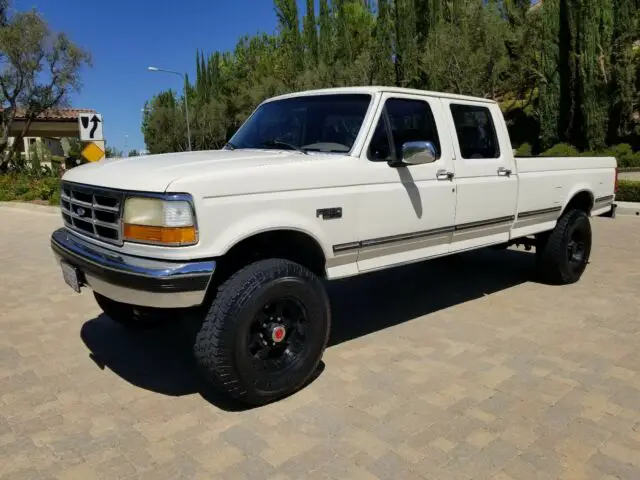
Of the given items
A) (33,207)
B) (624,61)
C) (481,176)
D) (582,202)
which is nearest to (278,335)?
(481,176)

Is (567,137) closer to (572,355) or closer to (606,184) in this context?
(606,184)

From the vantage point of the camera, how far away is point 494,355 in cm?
433

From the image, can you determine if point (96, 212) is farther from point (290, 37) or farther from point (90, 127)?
point (290, 37)

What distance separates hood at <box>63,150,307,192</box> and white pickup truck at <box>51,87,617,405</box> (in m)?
0.01

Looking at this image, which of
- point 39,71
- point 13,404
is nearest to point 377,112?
point 13,404

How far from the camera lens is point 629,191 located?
1293 centimetres

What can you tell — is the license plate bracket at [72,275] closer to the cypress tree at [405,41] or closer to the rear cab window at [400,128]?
the rear cab window at [400,128]

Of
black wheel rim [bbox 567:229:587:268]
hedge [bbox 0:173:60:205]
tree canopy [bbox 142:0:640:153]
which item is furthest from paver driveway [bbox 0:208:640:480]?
tree canopy [bbox 142:0:640:153]

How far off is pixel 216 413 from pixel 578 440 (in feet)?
7.05

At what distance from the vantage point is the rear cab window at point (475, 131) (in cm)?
492

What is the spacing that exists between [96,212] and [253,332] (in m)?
1.28

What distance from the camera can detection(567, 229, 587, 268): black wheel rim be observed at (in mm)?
6406

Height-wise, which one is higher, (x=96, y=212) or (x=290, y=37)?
(x=290, y=37)

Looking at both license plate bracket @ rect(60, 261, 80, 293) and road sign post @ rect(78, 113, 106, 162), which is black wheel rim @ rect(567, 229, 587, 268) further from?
road sign post @ rect(78, 113, 106, 162)
